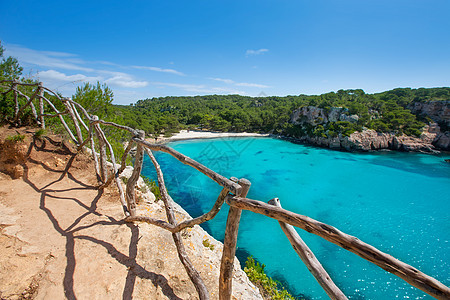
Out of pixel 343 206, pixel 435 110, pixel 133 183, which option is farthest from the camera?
pixel 435 110

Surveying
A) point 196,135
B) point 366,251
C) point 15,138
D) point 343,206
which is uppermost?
point 15,138

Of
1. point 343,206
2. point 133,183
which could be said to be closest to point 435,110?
point 343,206

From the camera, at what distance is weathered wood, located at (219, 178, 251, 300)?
2188mm

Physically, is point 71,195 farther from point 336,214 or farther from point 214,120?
point 214,120

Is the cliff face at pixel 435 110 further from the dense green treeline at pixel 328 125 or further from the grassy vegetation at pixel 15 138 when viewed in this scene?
the grassy vegetation at pixel 15 138

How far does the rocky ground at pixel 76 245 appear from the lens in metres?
2.58

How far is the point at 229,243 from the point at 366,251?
1.38 meters

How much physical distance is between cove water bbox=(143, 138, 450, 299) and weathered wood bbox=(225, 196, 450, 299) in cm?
788

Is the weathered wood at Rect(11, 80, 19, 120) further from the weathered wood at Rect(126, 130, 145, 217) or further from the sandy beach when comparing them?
the sandy beach

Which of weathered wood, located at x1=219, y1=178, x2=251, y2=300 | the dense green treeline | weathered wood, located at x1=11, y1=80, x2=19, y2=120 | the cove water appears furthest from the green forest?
weathered wood, located at x1=219, y1=178, x2=251, y2=300

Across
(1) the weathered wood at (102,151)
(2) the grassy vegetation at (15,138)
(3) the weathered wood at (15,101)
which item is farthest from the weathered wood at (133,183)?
(3) the weathered wood at (15,101)

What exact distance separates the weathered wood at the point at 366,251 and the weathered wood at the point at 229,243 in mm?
173

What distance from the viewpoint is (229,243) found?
2.29 metres

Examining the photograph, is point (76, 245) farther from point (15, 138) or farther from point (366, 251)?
point (15, 138)
